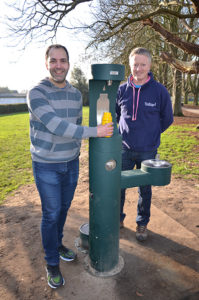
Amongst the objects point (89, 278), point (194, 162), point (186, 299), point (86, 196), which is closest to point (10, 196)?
point (86, 196)

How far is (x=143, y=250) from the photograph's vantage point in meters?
2.46

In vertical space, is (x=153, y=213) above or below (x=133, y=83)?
below

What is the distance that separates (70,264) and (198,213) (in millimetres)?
1855

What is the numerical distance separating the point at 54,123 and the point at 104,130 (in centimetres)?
36

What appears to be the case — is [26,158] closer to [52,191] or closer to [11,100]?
[52,191]

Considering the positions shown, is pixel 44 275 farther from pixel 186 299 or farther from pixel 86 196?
pixel 86 196

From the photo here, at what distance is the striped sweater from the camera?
1.67 meters

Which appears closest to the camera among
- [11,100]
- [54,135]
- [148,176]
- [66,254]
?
[54,135]

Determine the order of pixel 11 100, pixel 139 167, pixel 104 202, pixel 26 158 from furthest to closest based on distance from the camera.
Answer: pixel 11 100
pixel 26 158
pixel 139 167
pixel 104 202

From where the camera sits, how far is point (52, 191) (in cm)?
187

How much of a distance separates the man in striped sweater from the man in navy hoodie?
2.06 ft

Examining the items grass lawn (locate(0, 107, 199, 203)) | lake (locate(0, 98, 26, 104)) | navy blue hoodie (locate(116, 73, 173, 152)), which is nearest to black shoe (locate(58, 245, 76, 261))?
navy blue hoodie (locate(116, 73, 173, 152))

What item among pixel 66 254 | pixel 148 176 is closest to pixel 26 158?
pixel 66 254

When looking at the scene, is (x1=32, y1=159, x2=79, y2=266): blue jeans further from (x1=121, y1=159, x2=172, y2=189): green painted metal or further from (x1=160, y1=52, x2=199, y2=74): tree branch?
(x1=160, y1=52, x2=199, y2=74): tree branch
